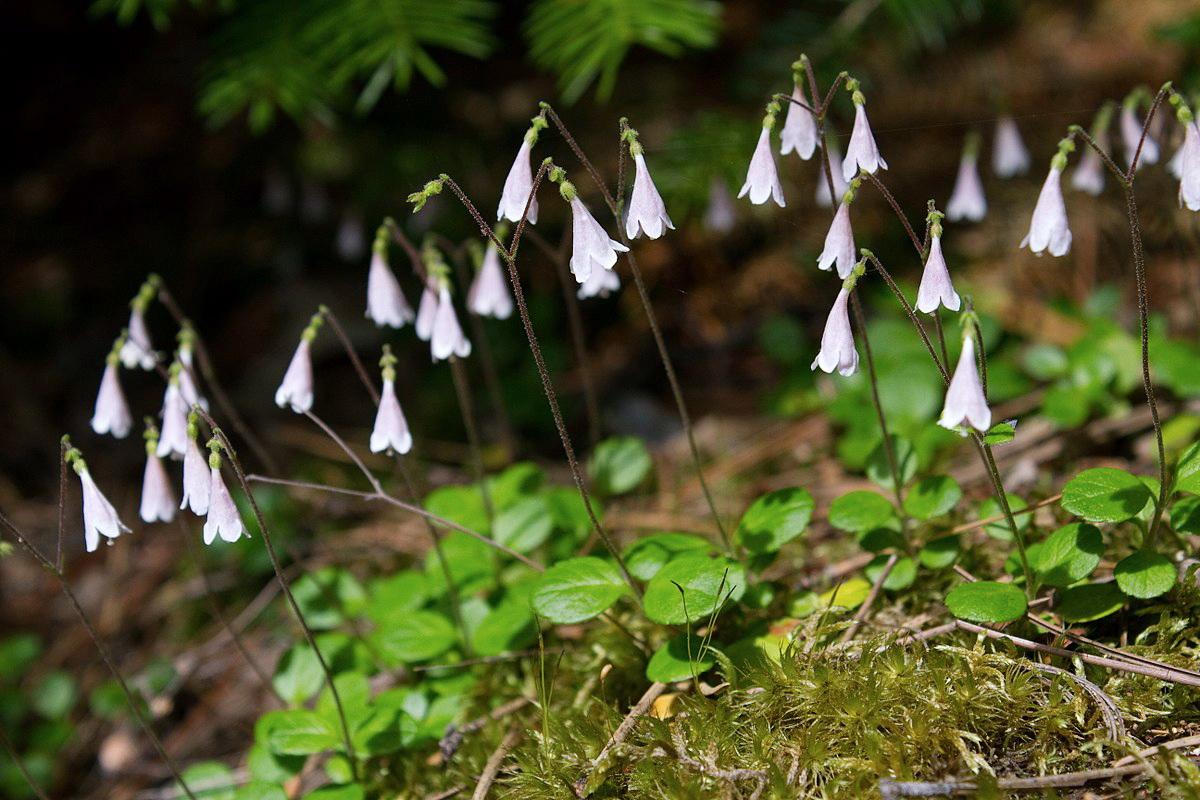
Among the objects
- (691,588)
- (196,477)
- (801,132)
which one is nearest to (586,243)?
(801,132)

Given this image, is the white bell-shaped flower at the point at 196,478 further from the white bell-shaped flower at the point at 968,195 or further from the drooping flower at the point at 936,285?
the white bell-shaped flower at the point at 968,195

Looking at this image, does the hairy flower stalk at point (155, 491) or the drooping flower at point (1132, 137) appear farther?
the drooping flower at point (1132, 137)

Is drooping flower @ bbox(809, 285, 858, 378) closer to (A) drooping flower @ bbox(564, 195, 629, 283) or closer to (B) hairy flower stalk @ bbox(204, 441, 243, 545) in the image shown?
(A) drooping flower @ bbox(564, 195, 629, 283)

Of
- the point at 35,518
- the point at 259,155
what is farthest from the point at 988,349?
the point at 35,518

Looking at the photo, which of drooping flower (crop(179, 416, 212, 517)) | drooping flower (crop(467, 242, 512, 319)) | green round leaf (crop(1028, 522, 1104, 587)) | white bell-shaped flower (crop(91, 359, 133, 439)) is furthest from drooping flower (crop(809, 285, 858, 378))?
white bell-shaped flower (crop(91, 359, 133, 439))

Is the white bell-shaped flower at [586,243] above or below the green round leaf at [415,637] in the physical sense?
above

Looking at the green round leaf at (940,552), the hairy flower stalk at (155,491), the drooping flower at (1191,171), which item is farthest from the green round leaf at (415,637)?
the drooping flower at (1191,171)
